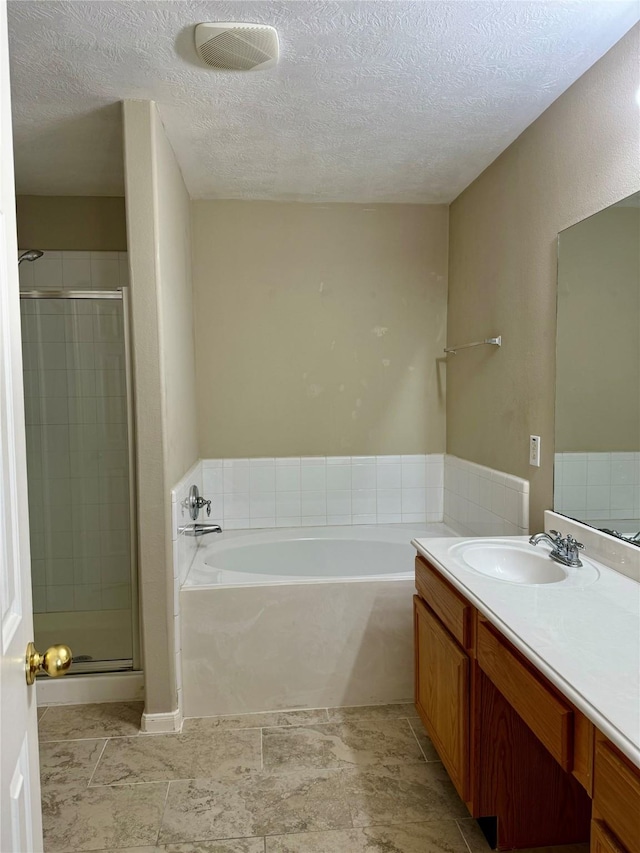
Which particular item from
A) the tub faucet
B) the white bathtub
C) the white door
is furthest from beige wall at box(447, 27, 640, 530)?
the white door

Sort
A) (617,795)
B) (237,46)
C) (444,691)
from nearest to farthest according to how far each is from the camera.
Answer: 1. (617,795)
2. (237,46)
3. (444,691)

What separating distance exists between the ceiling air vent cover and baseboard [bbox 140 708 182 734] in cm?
247

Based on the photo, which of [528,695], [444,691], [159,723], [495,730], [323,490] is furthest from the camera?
[323,490]

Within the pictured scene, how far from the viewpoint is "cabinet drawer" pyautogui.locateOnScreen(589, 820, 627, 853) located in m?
0.97

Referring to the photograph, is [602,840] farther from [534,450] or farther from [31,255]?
[31,255]

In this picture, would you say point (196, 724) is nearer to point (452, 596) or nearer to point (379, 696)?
point (379, 696)

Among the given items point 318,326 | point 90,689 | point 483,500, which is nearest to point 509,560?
point 483,500

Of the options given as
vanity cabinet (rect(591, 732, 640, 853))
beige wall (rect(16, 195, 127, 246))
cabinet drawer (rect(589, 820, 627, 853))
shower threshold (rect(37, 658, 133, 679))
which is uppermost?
beige wall (rect(16, 195, 127, 246))

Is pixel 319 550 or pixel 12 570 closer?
pixel 12 570

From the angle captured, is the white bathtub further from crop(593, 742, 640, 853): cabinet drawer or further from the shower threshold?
crop(593, 742, 640, 853): cabinet drawer

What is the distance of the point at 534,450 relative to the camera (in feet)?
7.61

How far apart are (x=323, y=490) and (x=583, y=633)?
7.25 feet

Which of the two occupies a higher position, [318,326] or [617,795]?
[318,326]

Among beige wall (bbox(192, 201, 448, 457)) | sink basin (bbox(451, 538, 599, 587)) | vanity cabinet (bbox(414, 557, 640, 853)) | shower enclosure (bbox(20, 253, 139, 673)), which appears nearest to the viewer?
vanity cabinet (bbox(414, 557, 640, 853))
